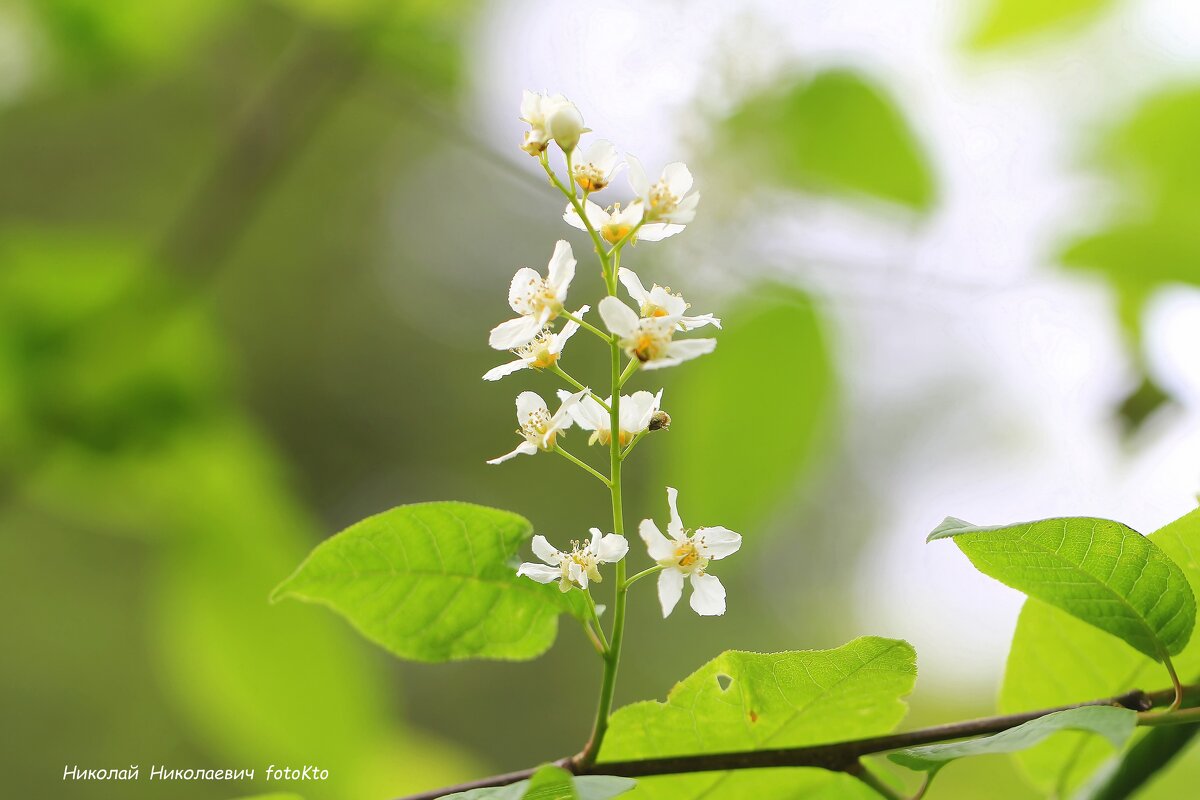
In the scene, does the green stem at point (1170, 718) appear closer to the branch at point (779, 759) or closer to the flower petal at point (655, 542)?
the branch at point (779, 759)

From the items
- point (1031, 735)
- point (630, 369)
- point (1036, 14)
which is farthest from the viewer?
point (1036, 14)

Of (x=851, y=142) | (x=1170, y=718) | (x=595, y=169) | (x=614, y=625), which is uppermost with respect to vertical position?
(x=851, y=142)

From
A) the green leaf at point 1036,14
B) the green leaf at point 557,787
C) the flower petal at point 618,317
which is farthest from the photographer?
the green leaf at point 1036,14

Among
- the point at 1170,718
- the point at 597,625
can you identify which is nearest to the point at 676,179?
the point at 597,625

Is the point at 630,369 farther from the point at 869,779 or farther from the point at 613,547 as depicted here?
the point at 869,779

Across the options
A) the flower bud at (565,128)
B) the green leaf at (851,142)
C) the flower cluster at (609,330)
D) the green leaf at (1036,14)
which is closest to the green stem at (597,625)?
the flower cluster at (609,330)

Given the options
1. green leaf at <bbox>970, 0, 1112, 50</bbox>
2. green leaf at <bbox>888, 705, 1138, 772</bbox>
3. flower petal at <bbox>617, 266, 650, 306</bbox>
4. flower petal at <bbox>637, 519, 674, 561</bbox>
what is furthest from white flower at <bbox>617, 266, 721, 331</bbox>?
green leaf at <bbox>970, 0, 1112, 50</bbox>
